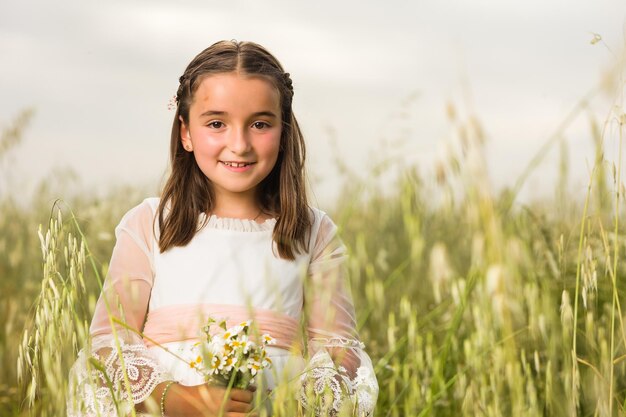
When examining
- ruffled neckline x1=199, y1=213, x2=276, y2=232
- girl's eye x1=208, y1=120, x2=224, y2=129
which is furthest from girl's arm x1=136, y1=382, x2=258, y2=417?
girl's eye x1=208, y1=120, x2=224, y2=129

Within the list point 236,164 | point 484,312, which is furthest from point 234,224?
point 484,312

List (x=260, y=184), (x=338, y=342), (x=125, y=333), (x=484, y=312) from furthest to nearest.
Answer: (x=260, y=184)
(x=338, y=342)
(x=125, y=333)
(x=484, y=312)

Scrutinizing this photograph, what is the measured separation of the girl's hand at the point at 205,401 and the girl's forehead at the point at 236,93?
56 cm

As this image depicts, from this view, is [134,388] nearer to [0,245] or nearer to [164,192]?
[164,192]

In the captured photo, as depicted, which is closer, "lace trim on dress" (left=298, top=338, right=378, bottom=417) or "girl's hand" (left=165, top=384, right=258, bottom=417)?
"girl's hand" (left=165, top=384, right=258, bottom=417)

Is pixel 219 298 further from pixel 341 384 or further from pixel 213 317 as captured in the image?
pixel 341 384

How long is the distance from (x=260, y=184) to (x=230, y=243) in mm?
166

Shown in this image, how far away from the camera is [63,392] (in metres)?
1.20

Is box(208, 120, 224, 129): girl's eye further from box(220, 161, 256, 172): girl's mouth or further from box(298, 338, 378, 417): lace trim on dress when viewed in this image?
box(298, 338, 378, 417): lace trim on dress

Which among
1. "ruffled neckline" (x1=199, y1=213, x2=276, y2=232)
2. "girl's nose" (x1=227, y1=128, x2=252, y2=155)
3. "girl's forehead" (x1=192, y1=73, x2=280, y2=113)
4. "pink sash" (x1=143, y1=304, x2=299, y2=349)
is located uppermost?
"girl's forehead" (x1=192, y1=73, x2=280, y2=113)

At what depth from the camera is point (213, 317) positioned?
168 centimetres

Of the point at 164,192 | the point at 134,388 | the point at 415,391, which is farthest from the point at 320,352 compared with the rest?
the point at 164,192

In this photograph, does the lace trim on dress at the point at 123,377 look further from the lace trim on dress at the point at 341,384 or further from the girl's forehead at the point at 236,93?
the girl's forehead at the point at 236,93

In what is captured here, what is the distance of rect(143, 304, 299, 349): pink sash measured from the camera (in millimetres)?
1675
